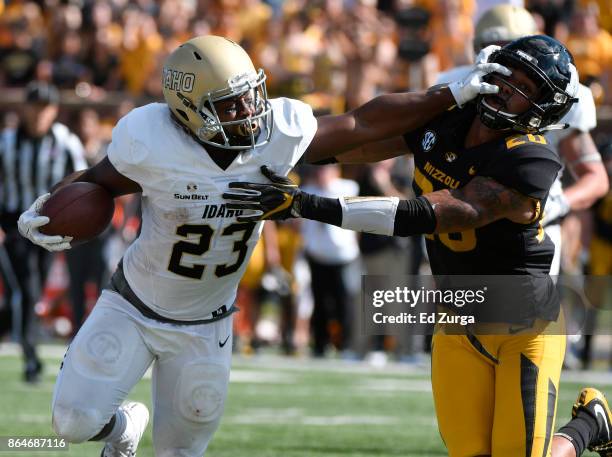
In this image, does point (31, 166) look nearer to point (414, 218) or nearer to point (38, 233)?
point (38, 233)

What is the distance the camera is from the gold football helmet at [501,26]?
213 inches

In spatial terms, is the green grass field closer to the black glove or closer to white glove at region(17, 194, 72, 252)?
the black glove

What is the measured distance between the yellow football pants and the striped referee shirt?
456 cm

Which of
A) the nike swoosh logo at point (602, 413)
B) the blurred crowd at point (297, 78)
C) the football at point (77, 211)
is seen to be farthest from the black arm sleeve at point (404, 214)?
the blurred crowd at point (297, 78)

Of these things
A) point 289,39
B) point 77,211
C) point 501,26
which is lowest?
point 289,39

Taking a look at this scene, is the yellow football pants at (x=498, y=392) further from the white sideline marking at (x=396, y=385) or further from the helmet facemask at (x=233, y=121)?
the white sideline marking at (x=396, y=385)

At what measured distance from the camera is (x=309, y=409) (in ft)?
22.8

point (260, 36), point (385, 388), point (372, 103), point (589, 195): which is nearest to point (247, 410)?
point (385, 388)

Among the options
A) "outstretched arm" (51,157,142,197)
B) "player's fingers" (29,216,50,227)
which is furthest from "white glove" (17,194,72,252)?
"outstretched arm" (51,157,142,197)

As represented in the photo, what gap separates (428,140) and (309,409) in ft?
10.7

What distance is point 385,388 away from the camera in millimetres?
7961

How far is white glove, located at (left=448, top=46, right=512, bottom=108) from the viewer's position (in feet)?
12.4

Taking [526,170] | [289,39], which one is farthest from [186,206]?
[289,39]

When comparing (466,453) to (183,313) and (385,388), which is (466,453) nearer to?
(183,313)
